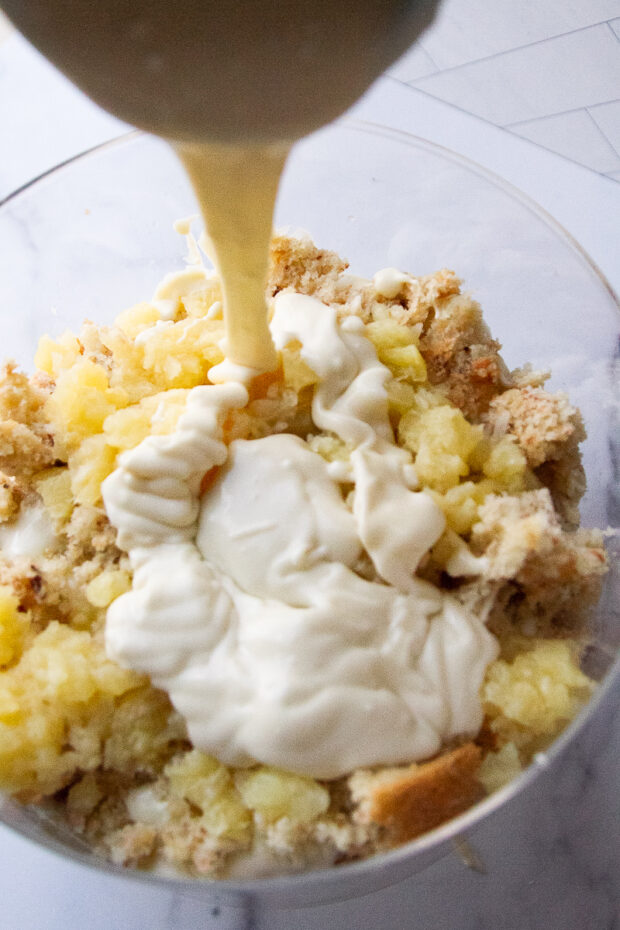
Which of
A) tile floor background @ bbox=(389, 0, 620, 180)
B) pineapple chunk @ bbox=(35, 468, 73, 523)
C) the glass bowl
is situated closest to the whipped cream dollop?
pineapple chunk @ bbox=(35, 468, 73, 523)

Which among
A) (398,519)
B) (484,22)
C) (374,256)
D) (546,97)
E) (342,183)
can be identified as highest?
(484,22)

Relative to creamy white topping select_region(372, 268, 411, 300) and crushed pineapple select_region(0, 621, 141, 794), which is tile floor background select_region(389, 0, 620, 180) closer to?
creamy white topping select_region(372, 268, 411, 300)

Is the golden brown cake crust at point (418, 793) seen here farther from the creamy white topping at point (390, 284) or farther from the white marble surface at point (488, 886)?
the creamy white topping at point (390, 284)

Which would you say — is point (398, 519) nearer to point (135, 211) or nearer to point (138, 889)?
point (138, 889)

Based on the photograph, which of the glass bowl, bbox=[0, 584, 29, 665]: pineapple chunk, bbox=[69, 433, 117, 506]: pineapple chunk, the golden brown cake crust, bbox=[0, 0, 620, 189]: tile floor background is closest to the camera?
the golden brown cake crust

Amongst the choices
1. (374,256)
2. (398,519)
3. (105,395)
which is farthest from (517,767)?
(374,256)

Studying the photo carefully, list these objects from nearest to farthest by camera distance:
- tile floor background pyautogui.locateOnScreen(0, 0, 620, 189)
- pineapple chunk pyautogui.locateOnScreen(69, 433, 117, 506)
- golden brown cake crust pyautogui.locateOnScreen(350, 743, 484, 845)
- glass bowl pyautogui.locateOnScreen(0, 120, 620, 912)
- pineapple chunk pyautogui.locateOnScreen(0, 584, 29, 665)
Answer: golden brown cake crust pyautogui.locateOnScreen(350, 743, 484, 845)
pineapple chunk pyautogui.locateOnScreen(0, 584, 29, 665)
pineapple chunk pyautogui.locateOnScreen(69, 433, 117, 506)
glass bowl pyautogui.locateOnScreen(0, 120, 620, 912)
tile floor background pyautogui.locateOnScreen(0, 0, 620, 189)
